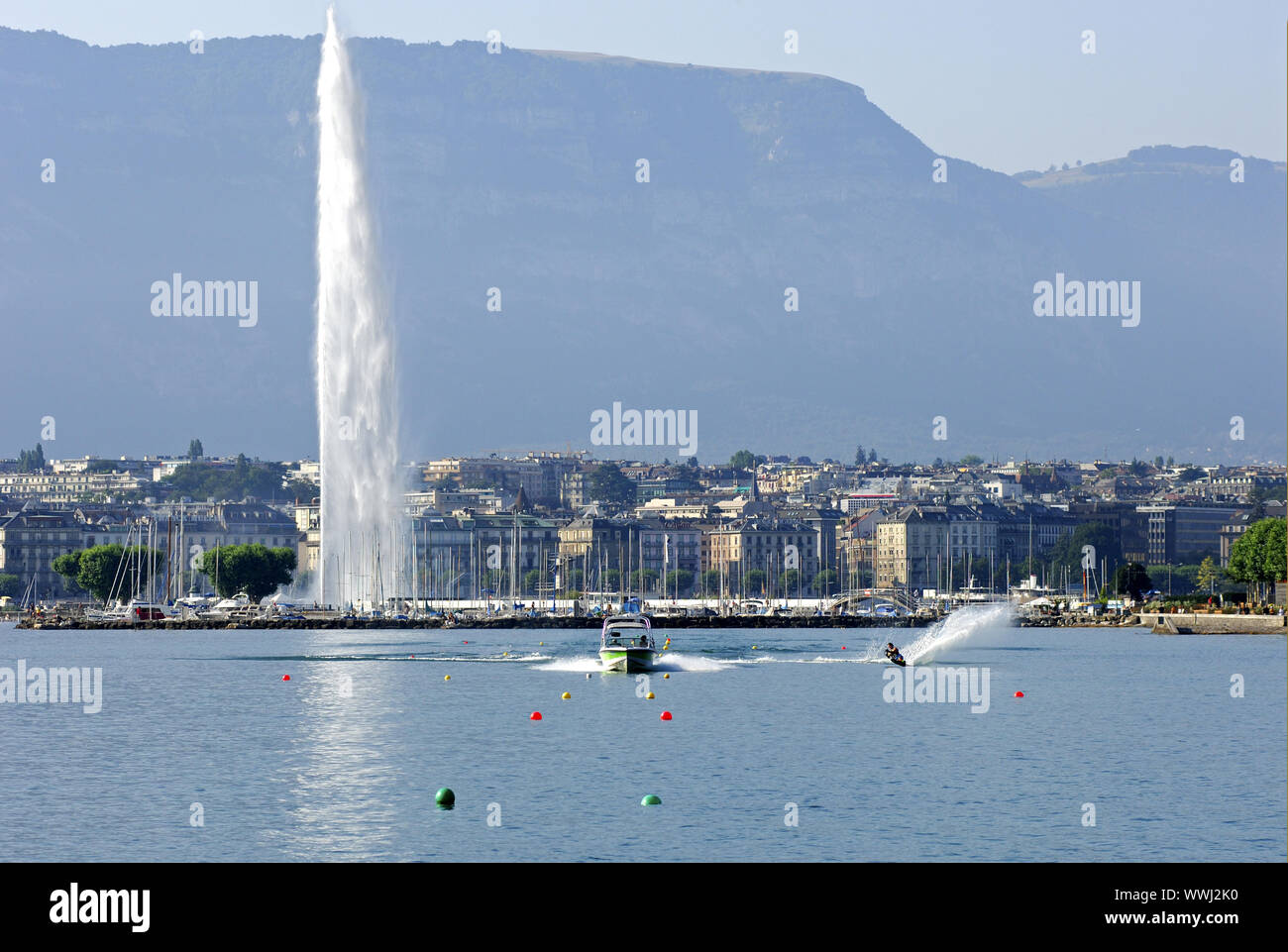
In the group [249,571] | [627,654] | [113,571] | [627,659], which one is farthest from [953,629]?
[113,571]

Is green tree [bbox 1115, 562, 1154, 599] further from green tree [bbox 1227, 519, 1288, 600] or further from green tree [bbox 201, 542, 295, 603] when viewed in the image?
green tree [bbox 201, 542, 295, 603]

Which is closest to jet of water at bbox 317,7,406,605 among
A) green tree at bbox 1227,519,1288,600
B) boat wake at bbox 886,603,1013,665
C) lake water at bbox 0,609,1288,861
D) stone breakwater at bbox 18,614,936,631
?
stone breakwater at bbox 18,614,936,631

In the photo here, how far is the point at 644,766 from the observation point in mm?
39281

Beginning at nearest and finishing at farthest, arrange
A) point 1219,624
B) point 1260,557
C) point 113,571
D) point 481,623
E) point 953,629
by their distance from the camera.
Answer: point 953,629 < point 1219,624 < point 1260,557 < point 481,623 < point 113,571

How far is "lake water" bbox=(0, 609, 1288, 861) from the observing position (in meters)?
29.8

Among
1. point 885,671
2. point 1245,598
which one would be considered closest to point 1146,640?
point 1245,598

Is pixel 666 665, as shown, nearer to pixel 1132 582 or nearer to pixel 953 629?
pixel 953 629

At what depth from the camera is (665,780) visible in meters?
36.8

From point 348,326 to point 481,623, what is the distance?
22.9m

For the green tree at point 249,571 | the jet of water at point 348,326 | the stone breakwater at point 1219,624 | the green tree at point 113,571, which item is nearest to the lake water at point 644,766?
the stone breakwater at point 1219,624

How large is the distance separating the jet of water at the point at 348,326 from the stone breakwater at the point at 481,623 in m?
7.57

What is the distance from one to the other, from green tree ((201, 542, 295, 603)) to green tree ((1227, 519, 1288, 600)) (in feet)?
187
